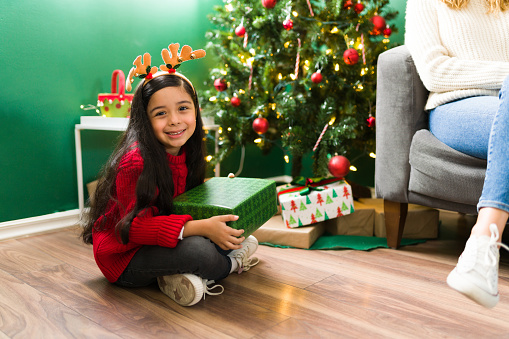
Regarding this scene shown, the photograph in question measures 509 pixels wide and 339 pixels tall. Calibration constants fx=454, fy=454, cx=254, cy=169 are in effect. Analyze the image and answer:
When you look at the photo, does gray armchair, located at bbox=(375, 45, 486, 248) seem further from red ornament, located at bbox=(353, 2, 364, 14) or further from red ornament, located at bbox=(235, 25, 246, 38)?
red ornament, located at bbox=(235, 25, 246, 38)

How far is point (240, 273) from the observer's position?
138 cm

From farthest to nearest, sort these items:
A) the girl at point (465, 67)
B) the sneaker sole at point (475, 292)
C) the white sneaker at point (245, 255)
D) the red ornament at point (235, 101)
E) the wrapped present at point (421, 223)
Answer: the red ornament at point (235, 101)
the wrapped present at point (421, 223)
the white sneaker at point (245, 255)
the girl at point (465, 67)
the sneaker sole at point (475, 292)

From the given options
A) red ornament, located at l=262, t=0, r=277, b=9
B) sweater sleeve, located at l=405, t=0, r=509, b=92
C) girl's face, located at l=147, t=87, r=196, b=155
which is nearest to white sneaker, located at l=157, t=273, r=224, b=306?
girl's face, located at l=147, t=87, r=196, b=155

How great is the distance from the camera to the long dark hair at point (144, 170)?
45.4 inches

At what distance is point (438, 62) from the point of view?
143cm

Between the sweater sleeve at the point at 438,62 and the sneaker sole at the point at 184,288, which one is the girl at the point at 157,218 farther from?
the sweater sleeve at the point at 438,62

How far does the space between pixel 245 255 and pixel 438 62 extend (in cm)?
85

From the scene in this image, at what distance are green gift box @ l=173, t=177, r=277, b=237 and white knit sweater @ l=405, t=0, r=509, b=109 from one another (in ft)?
2.05

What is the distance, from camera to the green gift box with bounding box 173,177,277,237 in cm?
117

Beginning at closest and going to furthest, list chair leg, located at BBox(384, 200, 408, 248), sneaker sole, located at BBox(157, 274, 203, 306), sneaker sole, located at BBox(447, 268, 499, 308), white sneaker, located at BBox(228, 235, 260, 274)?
sneaker sole, located at BBox(447, 268, 499, 308) < sneaker sole, located at BBox(157, 274, 203, 306) < white sneaker, located at BBox(228, 235, 260, 274) < chair leg, located at BBox(384, 200, 408, 248)

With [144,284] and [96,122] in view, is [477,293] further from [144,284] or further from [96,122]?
[96,122]

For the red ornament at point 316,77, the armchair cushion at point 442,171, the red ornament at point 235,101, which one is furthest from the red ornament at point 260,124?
the armchair cushion at point 442,171

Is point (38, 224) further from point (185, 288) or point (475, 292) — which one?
point (475, 292)

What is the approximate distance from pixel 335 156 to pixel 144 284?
3.13 feet
